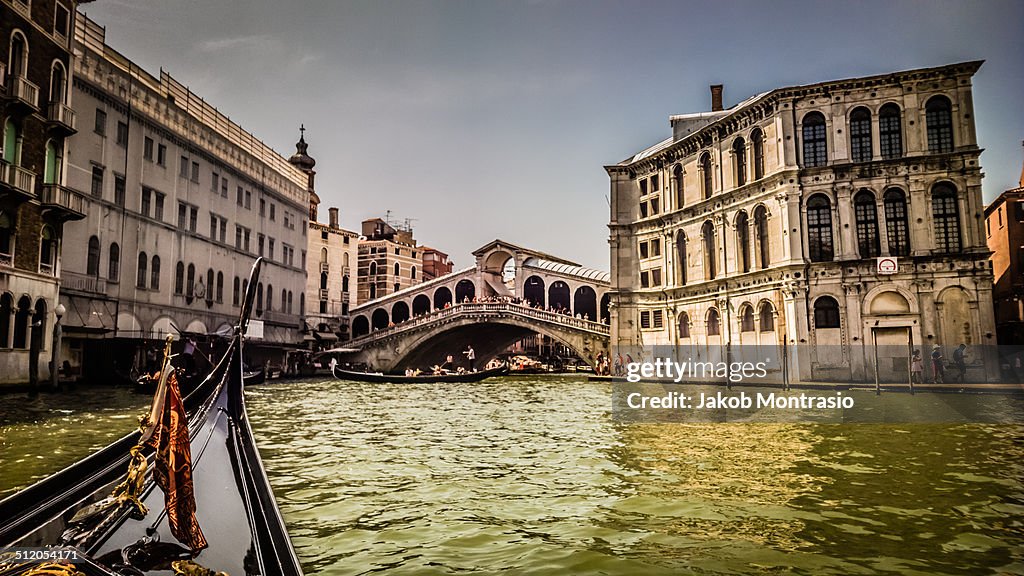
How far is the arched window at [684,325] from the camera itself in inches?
834

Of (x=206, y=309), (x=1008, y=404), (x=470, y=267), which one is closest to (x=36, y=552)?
(x=1008, y=404)

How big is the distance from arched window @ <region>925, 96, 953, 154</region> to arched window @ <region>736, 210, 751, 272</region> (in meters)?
4.85

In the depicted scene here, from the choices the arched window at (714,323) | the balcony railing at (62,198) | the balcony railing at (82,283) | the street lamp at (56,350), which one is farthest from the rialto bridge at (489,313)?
the street lamp at (56,350)

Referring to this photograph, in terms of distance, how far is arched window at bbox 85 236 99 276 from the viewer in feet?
55.1

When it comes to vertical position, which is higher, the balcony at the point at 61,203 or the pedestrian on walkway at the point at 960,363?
the balcony at the point at 61,203

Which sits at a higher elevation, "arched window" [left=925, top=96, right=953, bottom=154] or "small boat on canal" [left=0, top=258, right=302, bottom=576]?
"arched window" [left=925, top=96, right=953, bottom=154]

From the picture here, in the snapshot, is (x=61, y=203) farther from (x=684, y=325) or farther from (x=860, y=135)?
(x=860, y=135)

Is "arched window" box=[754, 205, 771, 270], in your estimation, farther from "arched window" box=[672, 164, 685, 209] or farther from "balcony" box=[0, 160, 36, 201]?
"balcony" box=[0, 160, 36, 201]

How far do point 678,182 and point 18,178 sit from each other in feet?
59.3

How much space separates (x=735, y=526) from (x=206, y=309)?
21.6m

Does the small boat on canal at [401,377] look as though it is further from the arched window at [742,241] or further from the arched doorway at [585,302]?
the arched doorway at [585,302]

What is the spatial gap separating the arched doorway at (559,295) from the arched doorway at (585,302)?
40cm

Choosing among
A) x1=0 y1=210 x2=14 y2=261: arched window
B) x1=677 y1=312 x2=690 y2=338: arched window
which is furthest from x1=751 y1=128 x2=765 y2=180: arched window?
x1=0 y1=210 x2=14 y2=261: arched window

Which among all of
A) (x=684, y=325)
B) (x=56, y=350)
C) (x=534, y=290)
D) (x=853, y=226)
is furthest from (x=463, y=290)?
(x=56, y=350)
